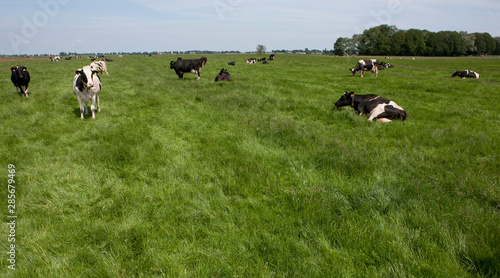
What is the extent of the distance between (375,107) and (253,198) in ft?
21.1

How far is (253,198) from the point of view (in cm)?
363

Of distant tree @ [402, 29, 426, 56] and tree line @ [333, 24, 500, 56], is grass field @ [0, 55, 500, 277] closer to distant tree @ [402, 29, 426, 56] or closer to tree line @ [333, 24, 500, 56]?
tree line @ [333, 24, 500, 56]

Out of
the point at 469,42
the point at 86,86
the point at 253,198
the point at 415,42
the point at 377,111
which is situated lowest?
the point at 253,198

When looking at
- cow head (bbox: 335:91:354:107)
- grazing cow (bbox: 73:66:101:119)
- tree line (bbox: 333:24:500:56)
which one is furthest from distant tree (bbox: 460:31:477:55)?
grazing cow (bbox: 73:66:101:119)

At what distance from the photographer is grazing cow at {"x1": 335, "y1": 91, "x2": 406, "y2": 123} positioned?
765cm

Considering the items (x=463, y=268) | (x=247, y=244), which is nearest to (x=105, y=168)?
(x=247, y=244)

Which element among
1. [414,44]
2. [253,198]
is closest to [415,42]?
[414,44]

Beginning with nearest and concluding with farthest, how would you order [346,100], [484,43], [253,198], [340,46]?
[253,198], [346,100], [484,43], [340,46]

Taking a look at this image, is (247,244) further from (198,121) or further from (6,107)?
(6,107)

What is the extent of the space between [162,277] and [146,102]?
9330mm

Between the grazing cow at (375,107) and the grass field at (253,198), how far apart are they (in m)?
0.65

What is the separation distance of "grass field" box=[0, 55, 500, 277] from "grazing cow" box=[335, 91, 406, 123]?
2.13 ft

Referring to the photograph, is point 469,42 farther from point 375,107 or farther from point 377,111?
point 377,111

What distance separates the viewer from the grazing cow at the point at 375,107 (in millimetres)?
7652
